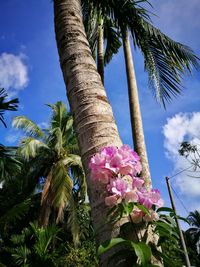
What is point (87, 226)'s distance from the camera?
17.7 meters

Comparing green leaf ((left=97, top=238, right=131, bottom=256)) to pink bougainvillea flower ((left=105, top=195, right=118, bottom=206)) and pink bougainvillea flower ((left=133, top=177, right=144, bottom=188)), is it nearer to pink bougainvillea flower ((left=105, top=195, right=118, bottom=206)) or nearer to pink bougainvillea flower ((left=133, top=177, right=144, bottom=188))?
pink bougainvillea flower ((left=105, top=195, right=118, bottom=206))

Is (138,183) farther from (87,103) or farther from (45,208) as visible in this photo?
(45,208)

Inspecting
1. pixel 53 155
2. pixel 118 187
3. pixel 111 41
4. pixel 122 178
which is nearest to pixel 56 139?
pixel 53 155

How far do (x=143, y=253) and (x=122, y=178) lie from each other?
0.48 meters

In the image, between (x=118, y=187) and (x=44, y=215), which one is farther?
(x=44, y=215)

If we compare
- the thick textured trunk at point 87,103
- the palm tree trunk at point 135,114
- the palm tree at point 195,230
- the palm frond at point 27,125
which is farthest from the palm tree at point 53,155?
the palm tree at point 195,230

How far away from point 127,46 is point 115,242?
533 centimetres

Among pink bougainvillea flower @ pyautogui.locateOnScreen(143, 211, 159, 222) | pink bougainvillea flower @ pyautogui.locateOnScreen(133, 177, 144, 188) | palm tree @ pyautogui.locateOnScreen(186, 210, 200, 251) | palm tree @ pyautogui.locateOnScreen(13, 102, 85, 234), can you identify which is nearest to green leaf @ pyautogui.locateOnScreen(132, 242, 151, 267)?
pink bougainvillea flower @ pyautogui.locateOnScreen(143, 211, 159, 222)

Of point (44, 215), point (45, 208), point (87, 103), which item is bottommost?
point (87, 103)

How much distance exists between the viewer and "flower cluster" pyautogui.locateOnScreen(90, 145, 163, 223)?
73.2 inches

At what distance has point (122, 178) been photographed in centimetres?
198

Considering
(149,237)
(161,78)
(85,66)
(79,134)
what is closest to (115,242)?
(149,237)

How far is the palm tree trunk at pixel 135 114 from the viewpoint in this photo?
198 inches

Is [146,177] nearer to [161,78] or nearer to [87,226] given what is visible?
[161,78]
